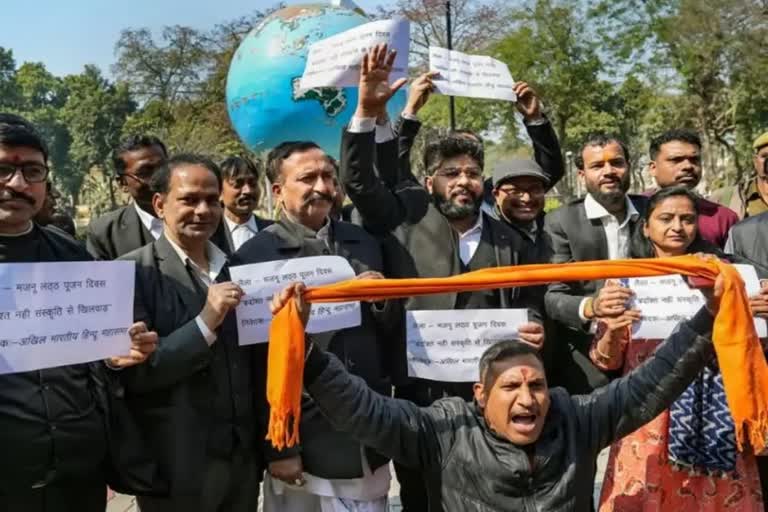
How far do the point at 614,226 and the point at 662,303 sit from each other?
1002 millimetres

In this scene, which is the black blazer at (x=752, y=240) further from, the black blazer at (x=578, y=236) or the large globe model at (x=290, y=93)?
the large globe model at (x=290, y=93)

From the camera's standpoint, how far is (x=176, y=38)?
36562 millimetres

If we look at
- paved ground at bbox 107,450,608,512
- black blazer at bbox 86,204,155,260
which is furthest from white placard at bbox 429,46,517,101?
paved ground at bbox 107,450,608,512

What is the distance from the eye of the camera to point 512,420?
2680 millimetres

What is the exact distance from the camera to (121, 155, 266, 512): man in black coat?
286cm

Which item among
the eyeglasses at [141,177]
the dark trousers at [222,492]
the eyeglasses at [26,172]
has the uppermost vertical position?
the eyeglasses at [141,177]

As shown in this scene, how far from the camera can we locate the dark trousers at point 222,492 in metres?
2.96

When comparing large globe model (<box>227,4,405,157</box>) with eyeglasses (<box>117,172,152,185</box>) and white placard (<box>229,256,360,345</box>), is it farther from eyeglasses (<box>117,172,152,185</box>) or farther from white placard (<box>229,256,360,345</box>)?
white placard (<box>229,256,360,345</box>)

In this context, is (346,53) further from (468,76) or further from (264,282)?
(264,282)

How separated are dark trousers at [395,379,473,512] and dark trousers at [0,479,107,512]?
1.26 meters

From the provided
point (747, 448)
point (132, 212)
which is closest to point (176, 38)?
point (132, 212)

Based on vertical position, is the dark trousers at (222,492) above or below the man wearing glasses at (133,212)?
below

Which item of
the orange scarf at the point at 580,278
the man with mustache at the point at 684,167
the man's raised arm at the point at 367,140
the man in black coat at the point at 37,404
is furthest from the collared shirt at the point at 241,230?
the orange scarf at the point at 580,278

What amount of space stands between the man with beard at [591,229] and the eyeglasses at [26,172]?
2.20 meters
